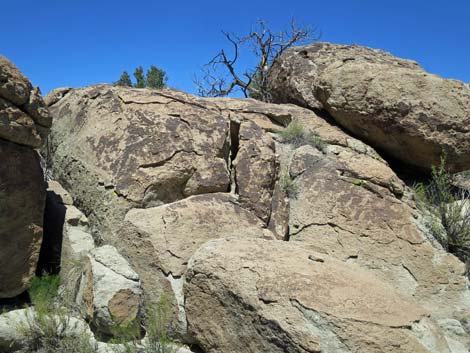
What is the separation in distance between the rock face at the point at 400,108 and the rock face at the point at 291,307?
261 cm

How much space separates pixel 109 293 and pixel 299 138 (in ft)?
10.4

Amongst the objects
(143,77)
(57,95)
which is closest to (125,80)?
(143,77)

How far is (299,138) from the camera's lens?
18.9 ft

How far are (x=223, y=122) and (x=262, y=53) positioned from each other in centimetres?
806

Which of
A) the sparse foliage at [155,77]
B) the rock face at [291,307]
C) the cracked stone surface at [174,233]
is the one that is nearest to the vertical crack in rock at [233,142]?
the cracked stone surface at [174,233]

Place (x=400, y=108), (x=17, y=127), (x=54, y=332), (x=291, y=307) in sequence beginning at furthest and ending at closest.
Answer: (x=400, y=108) < (x=17, y=127) < (x=54, y=332) < (x=291, y=307)

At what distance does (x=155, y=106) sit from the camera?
5.09 metres

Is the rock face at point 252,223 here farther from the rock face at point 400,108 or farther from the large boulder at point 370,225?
the rock face at point 400,108

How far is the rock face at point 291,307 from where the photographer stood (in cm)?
296

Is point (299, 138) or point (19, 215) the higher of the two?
point (299, 138)

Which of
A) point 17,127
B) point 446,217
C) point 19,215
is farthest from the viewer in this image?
point 446,217

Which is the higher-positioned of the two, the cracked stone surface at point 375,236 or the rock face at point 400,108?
the rock face at point 400,108

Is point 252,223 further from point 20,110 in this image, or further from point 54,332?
point 20,110

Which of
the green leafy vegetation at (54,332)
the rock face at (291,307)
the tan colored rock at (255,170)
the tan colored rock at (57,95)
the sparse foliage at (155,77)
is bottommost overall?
the green leafy vegetation at (54,332)
